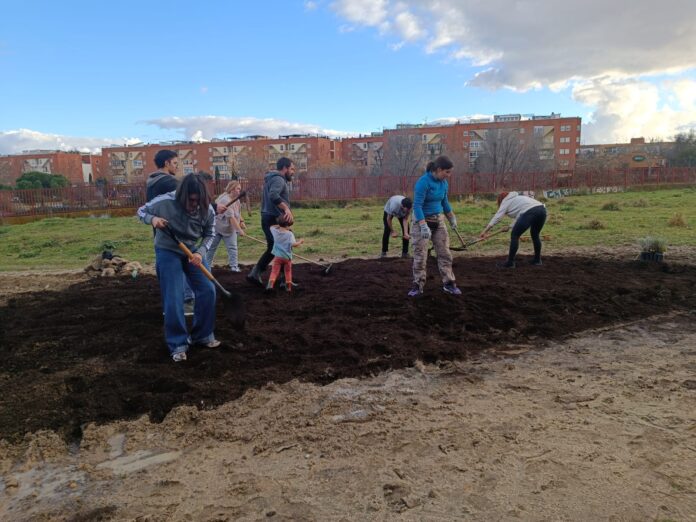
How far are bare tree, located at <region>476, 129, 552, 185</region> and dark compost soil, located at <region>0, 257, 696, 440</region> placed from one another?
48.6 meters

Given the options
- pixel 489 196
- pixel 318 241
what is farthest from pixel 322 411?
pixel 489 196

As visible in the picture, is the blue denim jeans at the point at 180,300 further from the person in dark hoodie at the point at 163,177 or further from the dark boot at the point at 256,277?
the dark boot at the point at 256,277

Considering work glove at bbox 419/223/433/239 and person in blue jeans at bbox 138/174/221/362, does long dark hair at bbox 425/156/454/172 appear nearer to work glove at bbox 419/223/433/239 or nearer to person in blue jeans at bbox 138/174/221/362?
work glove at bbox 419/223/433/239

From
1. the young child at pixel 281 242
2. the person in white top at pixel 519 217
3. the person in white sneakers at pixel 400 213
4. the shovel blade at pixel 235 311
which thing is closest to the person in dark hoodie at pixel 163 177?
the shovel blade at pixel 235 311

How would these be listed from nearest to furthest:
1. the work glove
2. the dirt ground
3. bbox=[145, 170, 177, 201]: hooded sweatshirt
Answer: the dirt ground < bbox=[145, 170, 177, 201]: hooded sweatshirt < the work glove

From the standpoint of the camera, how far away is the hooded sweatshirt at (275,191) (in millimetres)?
6406

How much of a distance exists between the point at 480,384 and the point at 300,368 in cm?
153

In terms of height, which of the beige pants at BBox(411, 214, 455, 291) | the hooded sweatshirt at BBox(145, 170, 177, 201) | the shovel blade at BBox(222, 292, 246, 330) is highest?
the hooded sweatshirt at BBox(145, 170, 177, 201)

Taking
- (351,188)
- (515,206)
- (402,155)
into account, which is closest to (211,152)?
(402,155)

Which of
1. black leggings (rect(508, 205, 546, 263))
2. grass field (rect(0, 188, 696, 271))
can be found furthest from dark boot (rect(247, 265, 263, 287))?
black leggings (rect(508, 205, 546, 263))

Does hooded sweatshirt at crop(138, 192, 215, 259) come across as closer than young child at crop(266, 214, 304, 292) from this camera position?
Yes

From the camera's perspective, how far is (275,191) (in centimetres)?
640

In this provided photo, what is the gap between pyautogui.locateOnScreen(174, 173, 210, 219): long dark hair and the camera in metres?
4.19

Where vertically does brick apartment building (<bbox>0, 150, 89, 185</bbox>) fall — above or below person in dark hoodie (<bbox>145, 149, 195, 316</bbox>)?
above
